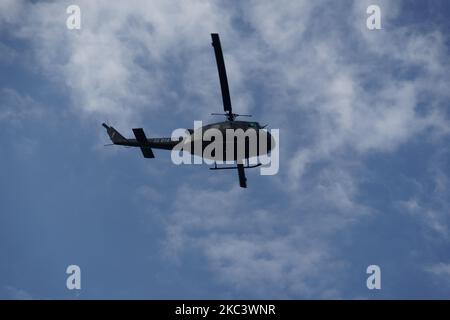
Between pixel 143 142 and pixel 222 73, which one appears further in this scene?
pixel 143 142

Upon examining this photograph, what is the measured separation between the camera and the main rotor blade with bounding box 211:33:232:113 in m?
40.5

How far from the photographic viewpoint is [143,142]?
5006 centimetres

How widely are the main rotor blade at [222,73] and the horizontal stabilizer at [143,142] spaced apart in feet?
28.6

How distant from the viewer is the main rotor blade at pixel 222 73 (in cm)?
4053

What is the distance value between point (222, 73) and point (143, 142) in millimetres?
11654

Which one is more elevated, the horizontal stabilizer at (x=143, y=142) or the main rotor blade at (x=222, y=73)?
the main rotor blade at (x=222, y=73)

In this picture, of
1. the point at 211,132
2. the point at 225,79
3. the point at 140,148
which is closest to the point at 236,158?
the point at 211,132

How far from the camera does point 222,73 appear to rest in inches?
1660

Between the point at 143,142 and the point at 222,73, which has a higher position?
the point at 222,73

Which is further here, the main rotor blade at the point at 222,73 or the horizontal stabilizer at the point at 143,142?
the horizontal stabilizer at the point at 143,142

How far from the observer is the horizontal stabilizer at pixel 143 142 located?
49594 mm
